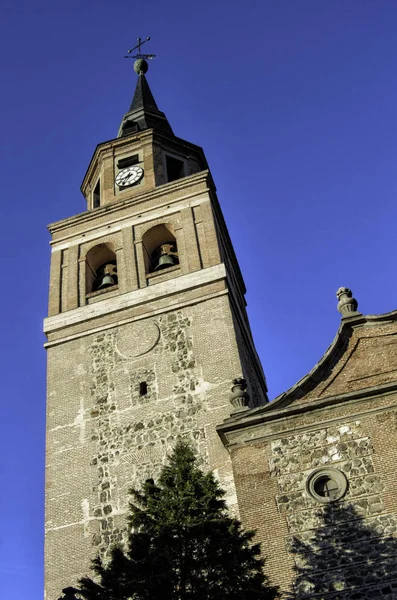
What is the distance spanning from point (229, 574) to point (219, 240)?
12675 mm

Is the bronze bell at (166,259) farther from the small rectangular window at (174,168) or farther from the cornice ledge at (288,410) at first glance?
the cornice ledge at (288,410)

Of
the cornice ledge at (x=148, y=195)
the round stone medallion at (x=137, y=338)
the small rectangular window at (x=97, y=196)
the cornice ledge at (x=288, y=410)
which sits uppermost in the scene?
the small rectangular window at (x=97, y=196)

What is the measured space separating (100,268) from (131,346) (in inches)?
183

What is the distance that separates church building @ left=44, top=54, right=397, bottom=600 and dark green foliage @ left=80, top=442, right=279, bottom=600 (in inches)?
61.7

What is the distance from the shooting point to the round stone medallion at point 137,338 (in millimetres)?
19859

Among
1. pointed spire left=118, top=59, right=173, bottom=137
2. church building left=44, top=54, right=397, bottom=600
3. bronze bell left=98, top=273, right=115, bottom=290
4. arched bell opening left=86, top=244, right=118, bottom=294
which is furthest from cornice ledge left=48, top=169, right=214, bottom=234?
pointed spire left=118, top=59, right=173, bottom=137

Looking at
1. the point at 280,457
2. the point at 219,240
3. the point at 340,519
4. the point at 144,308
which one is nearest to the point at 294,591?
the point at 340,519

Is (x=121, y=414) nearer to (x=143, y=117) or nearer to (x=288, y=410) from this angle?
(x=288, y=410)

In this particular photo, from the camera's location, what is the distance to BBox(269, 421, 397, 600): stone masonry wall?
1288cm

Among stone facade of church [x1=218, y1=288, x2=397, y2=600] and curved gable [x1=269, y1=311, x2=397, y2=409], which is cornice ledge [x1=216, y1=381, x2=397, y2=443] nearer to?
stone facade of church [x1=218, y1=288, x2=397, y2=600]

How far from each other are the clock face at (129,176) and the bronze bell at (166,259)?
3.77 m

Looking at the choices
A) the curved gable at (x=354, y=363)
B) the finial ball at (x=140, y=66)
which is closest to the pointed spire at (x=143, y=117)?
the finial ball at (x=140, y=66)

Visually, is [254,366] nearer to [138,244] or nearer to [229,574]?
[138,244]

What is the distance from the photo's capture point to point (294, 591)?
514 inches
